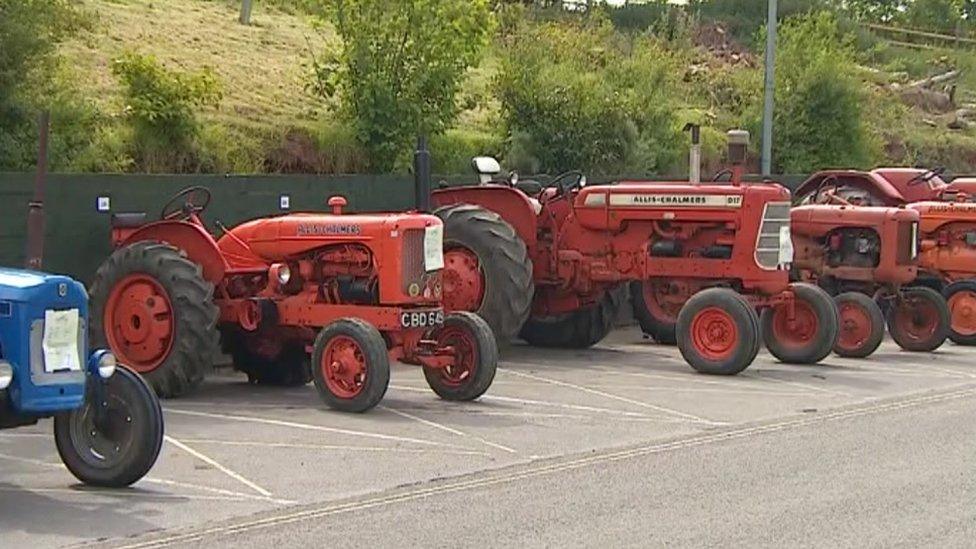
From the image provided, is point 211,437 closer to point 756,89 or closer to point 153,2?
point 153,2

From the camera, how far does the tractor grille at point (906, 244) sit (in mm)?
20375

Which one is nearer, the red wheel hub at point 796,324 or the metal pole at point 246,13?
the red wheel hub at point 796,324

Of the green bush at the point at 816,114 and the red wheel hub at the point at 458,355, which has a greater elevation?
the green bush at the point at 816,114

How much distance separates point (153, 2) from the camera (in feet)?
115

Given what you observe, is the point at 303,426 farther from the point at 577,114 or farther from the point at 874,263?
the point at 577,114

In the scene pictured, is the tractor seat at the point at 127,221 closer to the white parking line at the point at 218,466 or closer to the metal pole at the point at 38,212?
the metal pole at the point at 38,212

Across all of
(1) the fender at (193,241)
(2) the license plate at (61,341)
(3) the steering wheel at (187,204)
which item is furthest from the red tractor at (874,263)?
(2) the license plate at (61,341)

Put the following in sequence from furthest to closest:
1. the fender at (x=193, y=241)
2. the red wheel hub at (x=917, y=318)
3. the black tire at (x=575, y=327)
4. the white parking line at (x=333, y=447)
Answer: the red wheel hub at (x=917, y=318) < the black tire at (x=575, y=327) < the fender at (x=193, y=241) < the white parking line at (x=333, y=447)

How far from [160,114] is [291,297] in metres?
8.99

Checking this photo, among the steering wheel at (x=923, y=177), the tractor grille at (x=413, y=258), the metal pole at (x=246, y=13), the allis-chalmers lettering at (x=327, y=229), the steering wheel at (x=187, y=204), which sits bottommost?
the tractor grille at (x=413, y=258)

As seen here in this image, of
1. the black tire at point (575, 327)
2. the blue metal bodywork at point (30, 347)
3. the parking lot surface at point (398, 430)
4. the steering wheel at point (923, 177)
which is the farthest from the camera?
the steering wheel at point (923, 177)

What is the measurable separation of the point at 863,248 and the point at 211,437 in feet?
35.1

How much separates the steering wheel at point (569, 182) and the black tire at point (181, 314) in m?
6.11

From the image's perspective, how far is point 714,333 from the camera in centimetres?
1723
